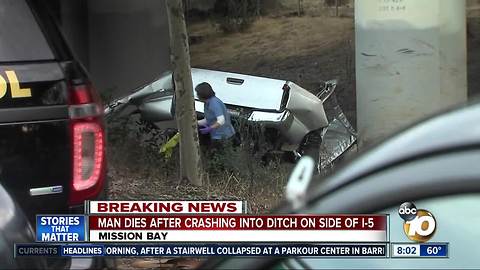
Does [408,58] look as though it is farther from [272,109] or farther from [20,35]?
[20,35]

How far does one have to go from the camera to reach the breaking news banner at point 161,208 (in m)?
2.91

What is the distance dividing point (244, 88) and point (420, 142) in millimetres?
5057

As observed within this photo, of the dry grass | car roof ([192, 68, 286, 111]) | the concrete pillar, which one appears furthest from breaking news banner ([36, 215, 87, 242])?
the dry grass

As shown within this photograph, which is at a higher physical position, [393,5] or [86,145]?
[393,5]

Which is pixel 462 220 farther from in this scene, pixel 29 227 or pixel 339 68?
pixel 339 68

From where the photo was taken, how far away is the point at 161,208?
296 cm

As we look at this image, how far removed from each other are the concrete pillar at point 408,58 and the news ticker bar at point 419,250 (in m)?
2.84

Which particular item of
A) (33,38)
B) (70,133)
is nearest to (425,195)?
(70,133)

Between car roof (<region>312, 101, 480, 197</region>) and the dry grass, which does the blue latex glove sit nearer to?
the dry grass

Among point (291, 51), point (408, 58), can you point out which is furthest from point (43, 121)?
point (291, 51)

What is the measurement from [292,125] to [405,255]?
3.92 metres

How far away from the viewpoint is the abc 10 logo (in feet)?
5.91

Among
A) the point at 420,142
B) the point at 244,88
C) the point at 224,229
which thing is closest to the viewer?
the point at 420,142

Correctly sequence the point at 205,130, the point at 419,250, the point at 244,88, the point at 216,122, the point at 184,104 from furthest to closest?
the point at 244,88, the point at 205,130, the point at 216,122, the point at 184,104, the point at 419,250
